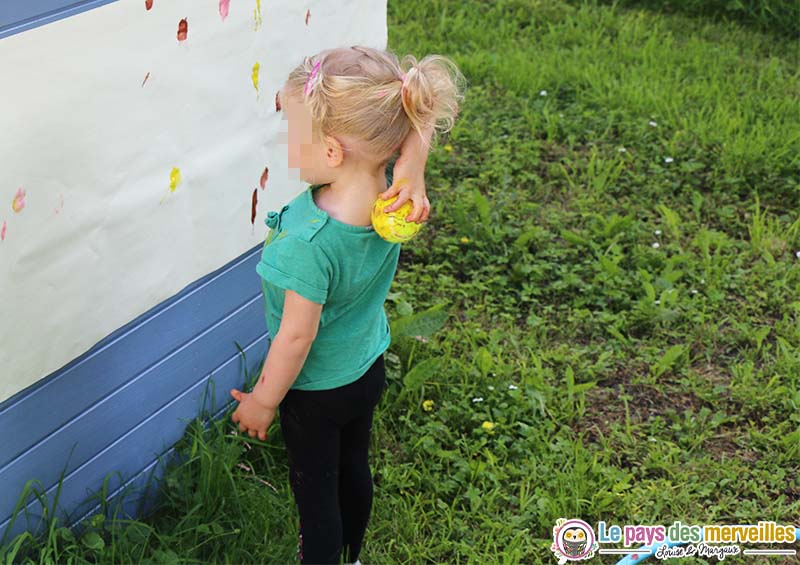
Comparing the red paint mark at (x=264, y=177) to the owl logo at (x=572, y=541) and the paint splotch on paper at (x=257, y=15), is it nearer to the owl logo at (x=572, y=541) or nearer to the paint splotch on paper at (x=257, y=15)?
the paint splotch on paper at (x=257, y=15)

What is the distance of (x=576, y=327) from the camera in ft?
11.4

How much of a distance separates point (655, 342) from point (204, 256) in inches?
63.3

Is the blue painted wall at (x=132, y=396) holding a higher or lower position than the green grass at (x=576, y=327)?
higher

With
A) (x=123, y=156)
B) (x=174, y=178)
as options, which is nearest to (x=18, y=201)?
(x=123, y=156)

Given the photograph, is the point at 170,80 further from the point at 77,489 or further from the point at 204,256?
the point at 77,489

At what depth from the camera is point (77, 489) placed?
2.28 meters

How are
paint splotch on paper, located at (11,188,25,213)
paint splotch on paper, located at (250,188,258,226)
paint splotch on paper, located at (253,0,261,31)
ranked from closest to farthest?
paint splotch on paper, located at (11,188,25,213), paint splotch on paper, located at (253,0,261,31), paint splotch on paper, located at (250,188,258,226)

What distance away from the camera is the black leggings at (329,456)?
6.87 feet

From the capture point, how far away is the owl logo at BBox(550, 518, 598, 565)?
8.53 ft

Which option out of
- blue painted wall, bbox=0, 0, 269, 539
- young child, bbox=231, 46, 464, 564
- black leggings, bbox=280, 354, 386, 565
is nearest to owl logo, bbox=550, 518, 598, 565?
black leggings, bbox=280, 354, 386, 565

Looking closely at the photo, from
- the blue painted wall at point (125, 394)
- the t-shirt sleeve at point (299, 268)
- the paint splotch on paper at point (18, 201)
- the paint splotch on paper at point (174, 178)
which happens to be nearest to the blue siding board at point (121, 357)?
the blue painted wall at point (125, 394)

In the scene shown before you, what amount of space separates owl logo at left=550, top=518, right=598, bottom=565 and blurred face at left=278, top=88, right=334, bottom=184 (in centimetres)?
122

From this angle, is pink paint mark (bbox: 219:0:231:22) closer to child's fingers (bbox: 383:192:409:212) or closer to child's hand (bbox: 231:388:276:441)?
child's fingers (bbox: 383:192:409:212)

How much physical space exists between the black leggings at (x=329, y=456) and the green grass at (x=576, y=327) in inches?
10.1
